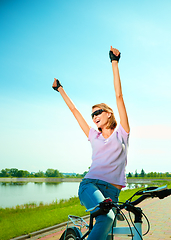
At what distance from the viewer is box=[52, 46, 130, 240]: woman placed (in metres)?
1.91

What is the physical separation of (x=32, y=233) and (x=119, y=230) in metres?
4.29

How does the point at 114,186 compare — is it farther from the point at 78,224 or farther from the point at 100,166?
the point at 78,224

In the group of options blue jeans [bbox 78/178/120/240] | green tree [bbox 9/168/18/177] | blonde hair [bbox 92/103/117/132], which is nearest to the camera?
blue jeans [bbox 78/178/120/240]

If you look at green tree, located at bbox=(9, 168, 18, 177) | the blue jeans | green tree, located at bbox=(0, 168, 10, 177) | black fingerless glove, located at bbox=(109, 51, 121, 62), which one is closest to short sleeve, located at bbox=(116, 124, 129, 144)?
the blue jeans

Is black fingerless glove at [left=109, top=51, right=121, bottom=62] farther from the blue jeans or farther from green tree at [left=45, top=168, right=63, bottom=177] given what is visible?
green tree at [left=45, top=168, right=63, bottom=177]

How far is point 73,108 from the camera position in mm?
3088

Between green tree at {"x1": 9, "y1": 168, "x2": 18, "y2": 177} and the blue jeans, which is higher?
the blue jeans

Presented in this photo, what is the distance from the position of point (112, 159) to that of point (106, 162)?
2.6 inches

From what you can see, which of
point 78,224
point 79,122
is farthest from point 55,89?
point 78,224

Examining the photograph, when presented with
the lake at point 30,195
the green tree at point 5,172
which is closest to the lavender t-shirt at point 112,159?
the lake at point 30,195

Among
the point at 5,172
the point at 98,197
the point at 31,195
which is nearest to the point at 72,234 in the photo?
the point at 98,197

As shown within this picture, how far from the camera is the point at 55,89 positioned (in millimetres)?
3389

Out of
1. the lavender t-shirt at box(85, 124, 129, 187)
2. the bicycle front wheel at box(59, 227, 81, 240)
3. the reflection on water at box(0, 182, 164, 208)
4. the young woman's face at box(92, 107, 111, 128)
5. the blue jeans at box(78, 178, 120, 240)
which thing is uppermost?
the young woman's face at box(92, 107, 111, 128)

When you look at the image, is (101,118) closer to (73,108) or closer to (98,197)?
(73,108)
